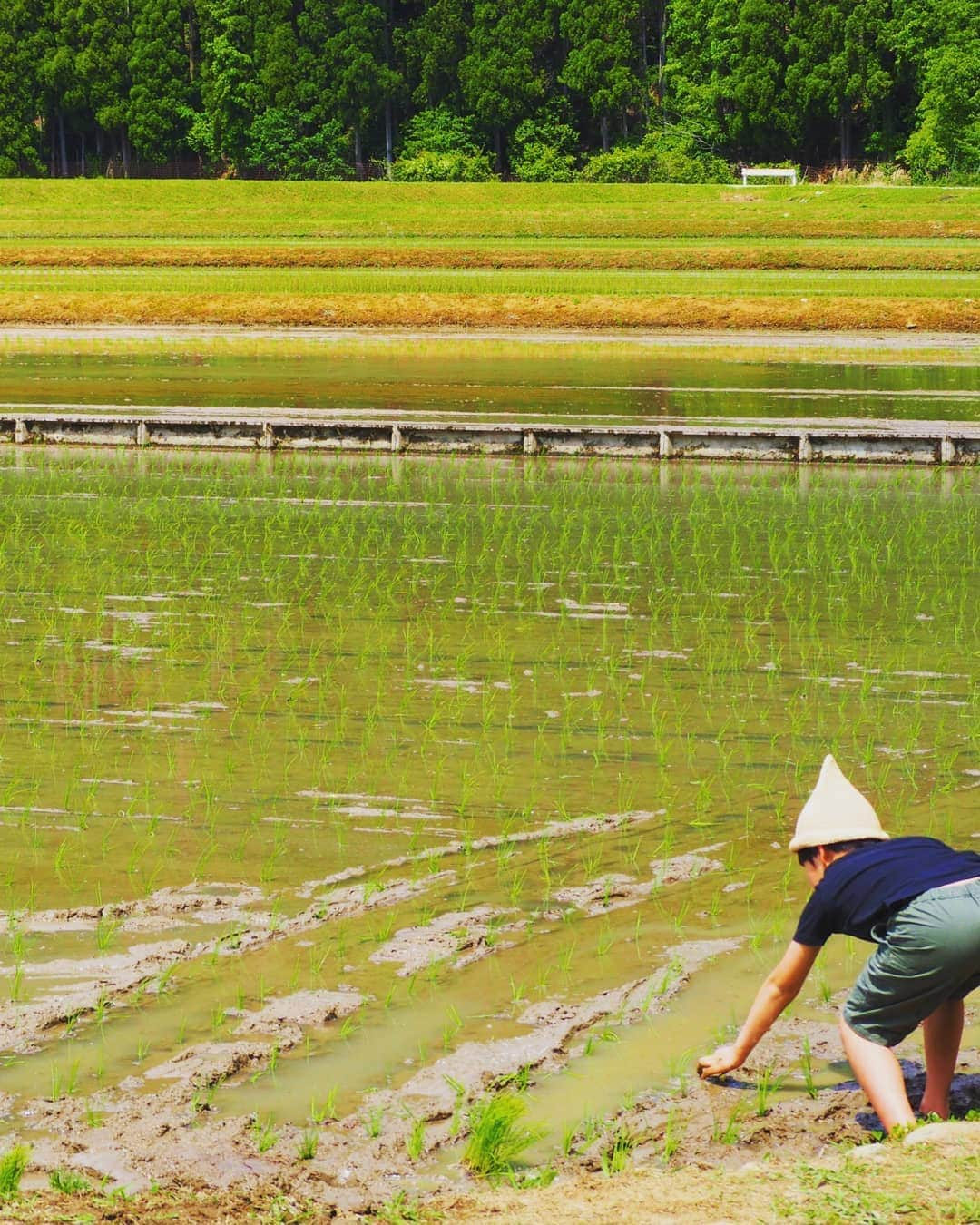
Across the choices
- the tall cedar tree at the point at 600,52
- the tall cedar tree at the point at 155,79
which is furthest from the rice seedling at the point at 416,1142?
the tall cedar tree at the point at 155,79

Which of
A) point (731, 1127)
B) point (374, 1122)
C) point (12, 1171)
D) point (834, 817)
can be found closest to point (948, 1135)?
point (731, 1127)

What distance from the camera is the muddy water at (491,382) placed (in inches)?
987

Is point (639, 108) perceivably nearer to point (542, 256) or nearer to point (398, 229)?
point (398, 229)

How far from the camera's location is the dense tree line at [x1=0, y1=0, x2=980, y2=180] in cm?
7219

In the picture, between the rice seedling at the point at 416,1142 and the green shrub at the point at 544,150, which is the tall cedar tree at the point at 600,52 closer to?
the green shrub at the point at 544,150

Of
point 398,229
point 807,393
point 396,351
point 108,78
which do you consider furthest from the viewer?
point 108,78

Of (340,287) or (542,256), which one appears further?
(542,256)

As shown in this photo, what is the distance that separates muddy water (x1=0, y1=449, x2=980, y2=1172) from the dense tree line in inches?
2381

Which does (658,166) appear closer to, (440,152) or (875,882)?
(440,152)

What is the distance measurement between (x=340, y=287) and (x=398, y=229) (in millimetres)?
10579

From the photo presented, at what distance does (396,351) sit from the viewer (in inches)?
1341

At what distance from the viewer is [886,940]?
475 cm

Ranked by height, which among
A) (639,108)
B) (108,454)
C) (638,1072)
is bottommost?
(638,1072)

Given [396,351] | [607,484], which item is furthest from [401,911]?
[396,351]
